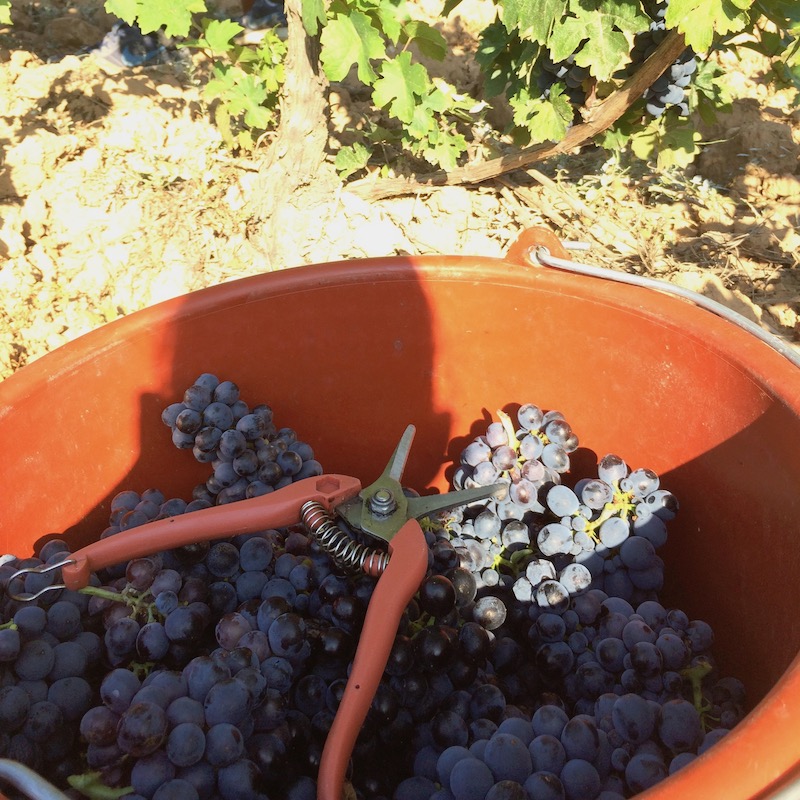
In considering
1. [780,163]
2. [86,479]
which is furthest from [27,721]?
[780,163]

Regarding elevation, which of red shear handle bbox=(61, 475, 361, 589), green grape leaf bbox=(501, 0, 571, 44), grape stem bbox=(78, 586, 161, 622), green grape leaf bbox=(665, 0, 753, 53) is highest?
green grape leaf bbox=(665, 0, 753, 53)

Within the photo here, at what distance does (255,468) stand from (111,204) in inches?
63.0

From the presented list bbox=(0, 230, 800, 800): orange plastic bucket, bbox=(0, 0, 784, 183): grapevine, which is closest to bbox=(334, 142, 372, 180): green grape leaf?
bbox=(0, 0, 784, 183): grapevine

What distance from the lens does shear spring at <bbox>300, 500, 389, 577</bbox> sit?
1027 millimetres

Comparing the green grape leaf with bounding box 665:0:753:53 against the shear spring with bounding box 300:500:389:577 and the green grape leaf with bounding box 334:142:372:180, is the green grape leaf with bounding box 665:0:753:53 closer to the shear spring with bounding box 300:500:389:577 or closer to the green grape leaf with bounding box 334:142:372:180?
the green grape leaf with bounding box 334:142:372:180

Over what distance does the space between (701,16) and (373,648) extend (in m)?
1.50

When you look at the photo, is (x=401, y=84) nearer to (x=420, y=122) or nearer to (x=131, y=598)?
(x=420, y=122)

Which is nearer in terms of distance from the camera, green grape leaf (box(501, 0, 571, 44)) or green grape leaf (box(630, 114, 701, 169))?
green grape leaf (box(501, 0, 571, 44))

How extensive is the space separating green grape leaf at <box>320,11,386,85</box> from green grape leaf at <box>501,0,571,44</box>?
347mm

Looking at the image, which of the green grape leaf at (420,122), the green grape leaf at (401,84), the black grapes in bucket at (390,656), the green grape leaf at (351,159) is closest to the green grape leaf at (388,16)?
the green grape leaf at (401,84)

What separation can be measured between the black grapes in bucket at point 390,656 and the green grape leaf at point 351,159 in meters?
1.41

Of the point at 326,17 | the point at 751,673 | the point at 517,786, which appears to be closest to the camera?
the point at 517,786

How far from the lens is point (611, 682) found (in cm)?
105

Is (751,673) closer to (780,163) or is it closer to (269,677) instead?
(269,677)
